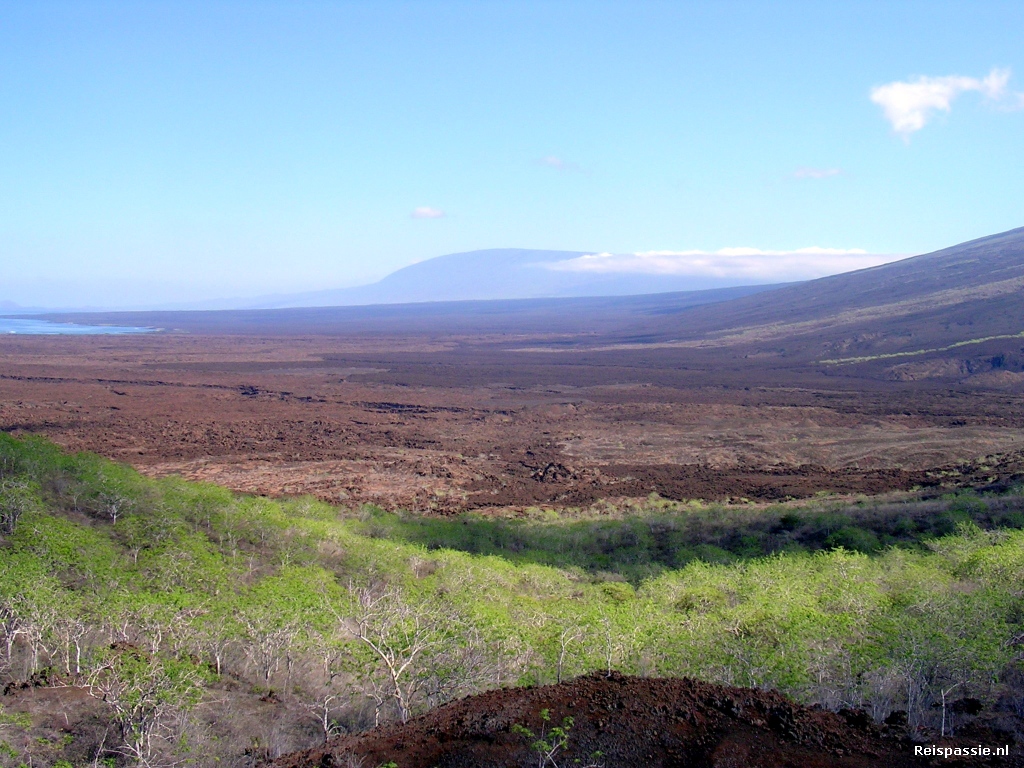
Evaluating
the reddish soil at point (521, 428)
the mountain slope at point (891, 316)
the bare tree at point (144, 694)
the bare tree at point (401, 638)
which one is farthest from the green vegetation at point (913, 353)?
the bare tree at point (144, 694)

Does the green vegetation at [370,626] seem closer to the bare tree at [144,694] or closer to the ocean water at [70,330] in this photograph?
the bare tree at [144,694]

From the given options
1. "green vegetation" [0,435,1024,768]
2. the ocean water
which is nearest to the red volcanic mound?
"green vegetation" [0,435,1024,768]

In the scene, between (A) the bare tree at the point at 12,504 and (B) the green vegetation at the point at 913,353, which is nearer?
(A) the bare tree at the point at 12,504

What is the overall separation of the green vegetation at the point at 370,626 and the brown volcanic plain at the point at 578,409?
11.4 meters

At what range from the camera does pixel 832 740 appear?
7023mm

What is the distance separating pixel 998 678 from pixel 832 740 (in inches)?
143

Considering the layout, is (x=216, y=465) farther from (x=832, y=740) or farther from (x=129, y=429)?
(x=832, y=740)

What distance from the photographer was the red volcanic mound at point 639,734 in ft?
22.4

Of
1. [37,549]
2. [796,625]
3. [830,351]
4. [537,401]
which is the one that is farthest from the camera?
[830,351]

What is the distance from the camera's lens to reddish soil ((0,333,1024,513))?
29.0 meters

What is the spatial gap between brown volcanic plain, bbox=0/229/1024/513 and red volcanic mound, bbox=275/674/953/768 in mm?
18215

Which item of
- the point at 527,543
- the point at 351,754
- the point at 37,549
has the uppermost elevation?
the point at 37,549

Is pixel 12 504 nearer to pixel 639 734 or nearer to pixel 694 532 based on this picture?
pixel 639 734

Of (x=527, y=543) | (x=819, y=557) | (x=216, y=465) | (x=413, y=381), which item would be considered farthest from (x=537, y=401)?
(x=819, y=557)
